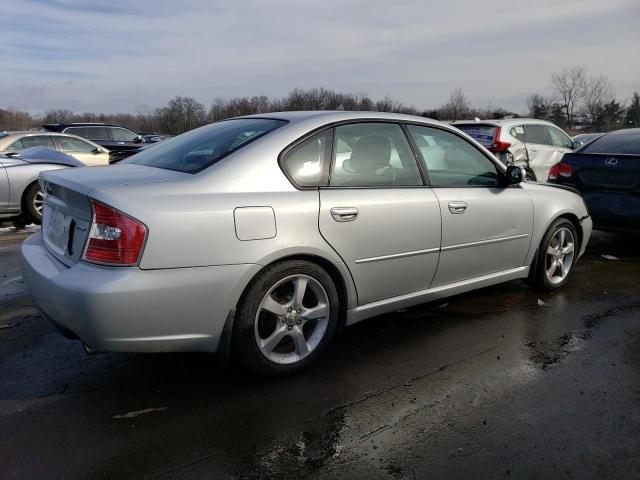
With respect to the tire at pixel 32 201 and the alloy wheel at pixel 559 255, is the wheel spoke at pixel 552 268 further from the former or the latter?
the tire at pixel 32 201

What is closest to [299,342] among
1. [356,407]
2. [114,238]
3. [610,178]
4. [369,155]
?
[356,407]

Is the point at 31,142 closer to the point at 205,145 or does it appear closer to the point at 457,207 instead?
the point at 205,145

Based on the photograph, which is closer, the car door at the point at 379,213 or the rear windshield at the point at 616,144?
the car door at the point at 379,213

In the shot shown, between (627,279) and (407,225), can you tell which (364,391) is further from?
(627,279)

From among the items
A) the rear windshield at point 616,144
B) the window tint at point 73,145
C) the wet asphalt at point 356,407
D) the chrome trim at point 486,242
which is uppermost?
the rear windshield at point 616,144

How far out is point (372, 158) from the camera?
3541mm

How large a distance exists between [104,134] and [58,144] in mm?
5293

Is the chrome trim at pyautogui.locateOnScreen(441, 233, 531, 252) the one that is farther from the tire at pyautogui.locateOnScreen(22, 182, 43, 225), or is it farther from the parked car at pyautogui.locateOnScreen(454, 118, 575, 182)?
the tire at pyautogui.locateOnScreen(22, 182, 43, 225)

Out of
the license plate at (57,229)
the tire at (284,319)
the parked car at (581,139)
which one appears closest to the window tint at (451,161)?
the tire at (284,319)

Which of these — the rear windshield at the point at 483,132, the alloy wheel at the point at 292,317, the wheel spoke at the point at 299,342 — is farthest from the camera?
the rear windshield at the point at 483,132

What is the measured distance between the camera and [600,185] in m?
6.24

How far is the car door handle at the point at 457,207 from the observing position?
12.4 ft

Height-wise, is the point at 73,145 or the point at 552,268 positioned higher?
the point at 73,145

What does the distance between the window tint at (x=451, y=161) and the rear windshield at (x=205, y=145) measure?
110 cm
